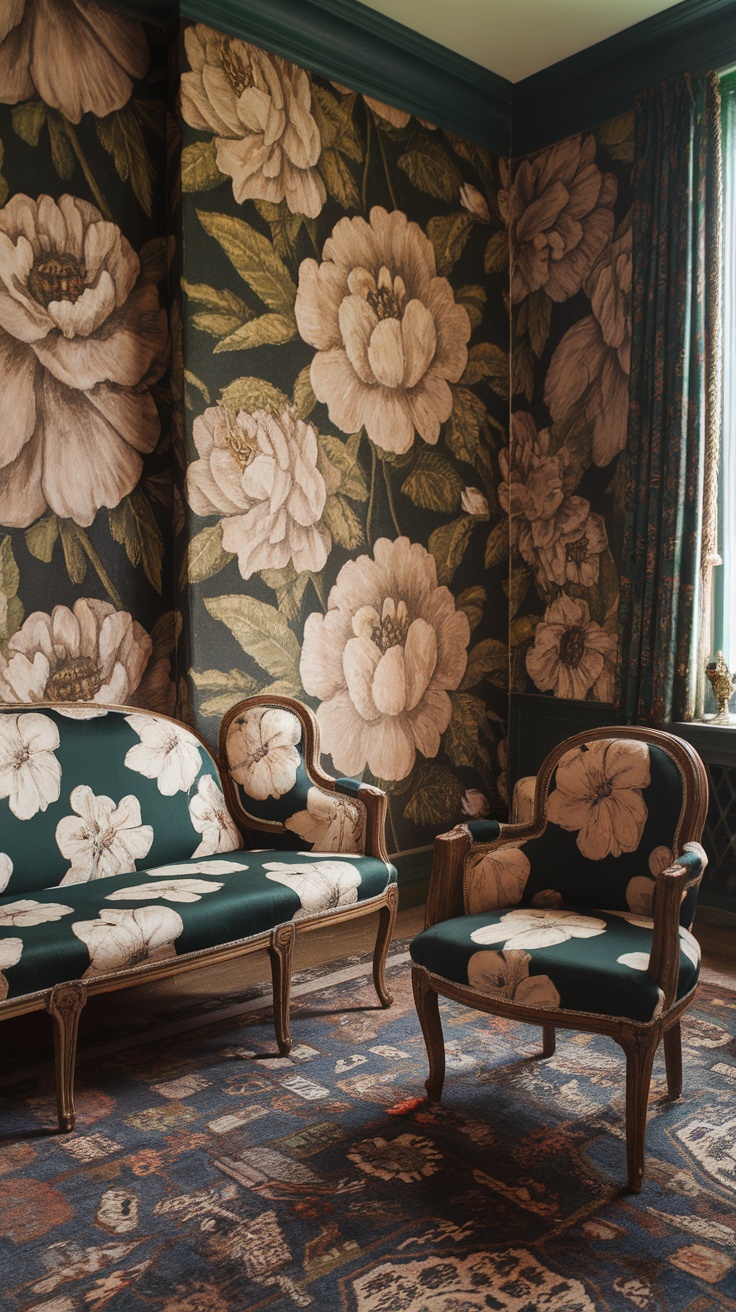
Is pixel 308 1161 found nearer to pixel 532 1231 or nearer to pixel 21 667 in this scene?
pixel 532 1231

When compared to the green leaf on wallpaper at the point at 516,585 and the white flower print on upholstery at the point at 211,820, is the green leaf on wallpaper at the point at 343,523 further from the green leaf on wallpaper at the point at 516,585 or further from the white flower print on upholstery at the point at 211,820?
the white flower print on upholstery at the point at 211,820

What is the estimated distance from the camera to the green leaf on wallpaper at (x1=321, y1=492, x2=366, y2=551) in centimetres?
393

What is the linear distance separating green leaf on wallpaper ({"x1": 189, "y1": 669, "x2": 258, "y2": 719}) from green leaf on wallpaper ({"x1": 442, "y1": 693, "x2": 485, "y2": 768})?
1074mm

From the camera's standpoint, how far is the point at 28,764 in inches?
117

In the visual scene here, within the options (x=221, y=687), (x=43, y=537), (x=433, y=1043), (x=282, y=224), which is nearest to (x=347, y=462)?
(x=282, y=224)

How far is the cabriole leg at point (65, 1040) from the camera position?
7.80ft

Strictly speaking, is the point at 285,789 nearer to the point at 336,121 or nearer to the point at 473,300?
the point at 473,300

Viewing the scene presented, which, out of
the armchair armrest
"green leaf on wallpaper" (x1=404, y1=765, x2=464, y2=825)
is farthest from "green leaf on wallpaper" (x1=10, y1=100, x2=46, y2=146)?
the armchair armrest

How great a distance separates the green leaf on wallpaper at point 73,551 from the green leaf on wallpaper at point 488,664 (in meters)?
1.78

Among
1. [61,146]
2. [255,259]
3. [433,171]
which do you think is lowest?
[255,259]

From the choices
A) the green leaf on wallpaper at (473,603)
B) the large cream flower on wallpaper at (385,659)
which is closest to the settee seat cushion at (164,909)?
the large cream flower on wallpaper at (385,659)

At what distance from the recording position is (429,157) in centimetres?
424

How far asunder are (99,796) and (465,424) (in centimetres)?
231

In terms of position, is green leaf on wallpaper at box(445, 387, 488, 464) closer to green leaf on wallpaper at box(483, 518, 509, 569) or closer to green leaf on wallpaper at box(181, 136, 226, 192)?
green leaf on wallpaper at box(483, 518, 509, 569)
